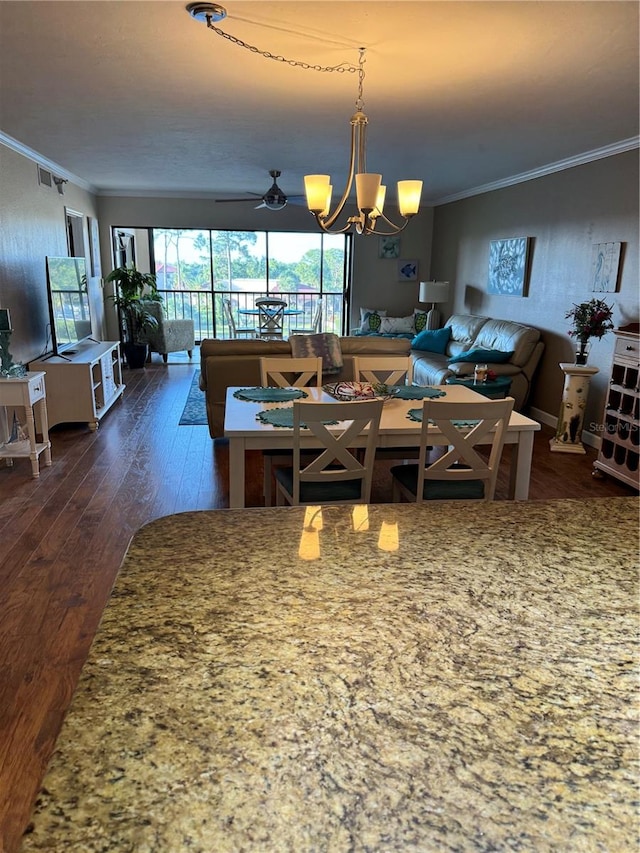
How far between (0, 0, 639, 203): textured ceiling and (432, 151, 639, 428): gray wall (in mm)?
299

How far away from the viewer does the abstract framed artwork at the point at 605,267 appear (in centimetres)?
463

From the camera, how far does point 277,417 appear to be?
2.76 metres

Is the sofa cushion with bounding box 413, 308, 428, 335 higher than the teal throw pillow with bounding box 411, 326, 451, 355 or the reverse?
higher

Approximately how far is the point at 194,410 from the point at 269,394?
2.83 metres

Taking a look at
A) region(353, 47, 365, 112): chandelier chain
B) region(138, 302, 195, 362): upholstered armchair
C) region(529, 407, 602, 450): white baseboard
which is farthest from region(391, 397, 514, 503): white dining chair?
region(138, 302, 195, 362): upholstered armchair

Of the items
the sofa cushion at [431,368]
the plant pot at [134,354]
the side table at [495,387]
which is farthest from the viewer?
the plant pot at [134,354]

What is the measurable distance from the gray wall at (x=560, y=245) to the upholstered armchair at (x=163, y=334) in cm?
413

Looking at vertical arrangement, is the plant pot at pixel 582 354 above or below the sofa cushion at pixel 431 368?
above

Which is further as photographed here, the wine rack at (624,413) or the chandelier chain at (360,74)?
the wine rack at (624,413)

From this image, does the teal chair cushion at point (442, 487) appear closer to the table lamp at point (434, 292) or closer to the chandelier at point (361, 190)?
the chandelier at point (361, 190)

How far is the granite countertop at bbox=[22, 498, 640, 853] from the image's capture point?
21.7 inches

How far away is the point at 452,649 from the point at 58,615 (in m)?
2.09

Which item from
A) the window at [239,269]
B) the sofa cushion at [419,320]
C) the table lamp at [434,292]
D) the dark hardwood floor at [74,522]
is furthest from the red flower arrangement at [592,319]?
the window at [239,269]

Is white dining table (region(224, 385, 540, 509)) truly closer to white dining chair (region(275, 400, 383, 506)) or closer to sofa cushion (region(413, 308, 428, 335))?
white dining chair (region(275, 400, 383, 506))
